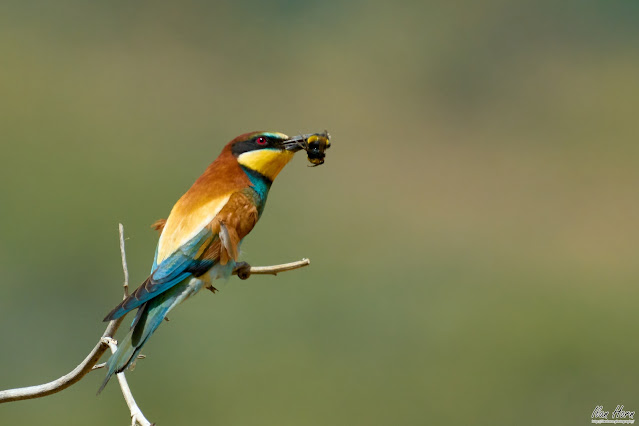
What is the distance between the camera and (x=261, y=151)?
5.88 ft

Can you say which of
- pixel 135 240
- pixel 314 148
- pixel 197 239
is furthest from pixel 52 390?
pixel 135 240

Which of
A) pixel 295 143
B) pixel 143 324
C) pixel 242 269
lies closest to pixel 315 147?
pixel 295 143

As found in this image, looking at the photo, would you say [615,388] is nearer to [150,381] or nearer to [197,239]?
[150,381]

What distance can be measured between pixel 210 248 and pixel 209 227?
4 cm

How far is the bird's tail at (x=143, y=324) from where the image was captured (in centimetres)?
138

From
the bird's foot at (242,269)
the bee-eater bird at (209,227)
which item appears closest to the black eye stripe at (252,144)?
the bee-eater bird at (209,227)

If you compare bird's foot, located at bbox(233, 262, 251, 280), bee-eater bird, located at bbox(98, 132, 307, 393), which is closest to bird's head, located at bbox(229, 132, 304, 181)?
bee-eater bird, located at bbox(98, 132, 307, 393)

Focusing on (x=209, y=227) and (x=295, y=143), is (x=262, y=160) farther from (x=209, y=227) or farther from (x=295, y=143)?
(x=209, y=227)

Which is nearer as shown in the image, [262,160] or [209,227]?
[209,227]

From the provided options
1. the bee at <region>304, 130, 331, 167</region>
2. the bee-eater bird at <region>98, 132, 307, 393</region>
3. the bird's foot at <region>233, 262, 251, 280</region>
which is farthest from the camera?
the bee at <region>304, 130, 331, 167</region>

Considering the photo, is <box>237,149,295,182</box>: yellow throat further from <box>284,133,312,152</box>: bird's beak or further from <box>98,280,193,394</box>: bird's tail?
<box>98,280,193,394</box>: bird's tail

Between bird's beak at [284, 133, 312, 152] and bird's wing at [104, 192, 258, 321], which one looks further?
bird's beak at [284, 133, 312, 152]

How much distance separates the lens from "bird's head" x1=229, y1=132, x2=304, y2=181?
1.79 m

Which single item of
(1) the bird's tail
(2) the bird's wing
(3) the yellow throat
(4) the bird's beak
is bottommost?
(1) the bird's tail
